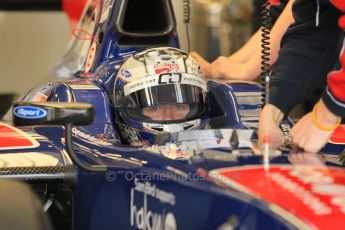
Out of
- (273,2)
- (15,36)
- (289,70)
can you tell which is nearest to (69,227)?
(289,70)

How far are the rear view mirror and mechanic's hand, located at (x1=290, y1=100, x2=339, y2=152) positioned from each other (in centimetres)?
39

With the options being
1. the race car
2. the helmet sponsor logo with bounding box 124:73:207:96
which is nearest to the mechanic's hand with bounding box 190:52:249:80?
the race car

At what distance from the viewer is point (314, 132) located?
1.46 m

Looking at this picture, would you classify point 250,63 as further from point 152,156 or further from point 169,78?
point 152,156

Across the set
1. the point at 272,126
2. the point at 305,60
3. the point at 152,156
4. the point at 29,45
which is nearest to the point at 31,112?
the point at 152,156

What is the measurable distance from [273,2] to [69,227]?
3.58 ft

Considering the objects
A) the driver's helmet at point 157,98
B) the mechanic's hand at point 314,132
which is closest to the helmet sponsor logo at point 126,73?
the driver's helmet at point 157,98

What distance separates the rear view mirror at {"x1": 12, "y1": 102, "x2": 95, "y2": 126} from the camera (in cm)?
150

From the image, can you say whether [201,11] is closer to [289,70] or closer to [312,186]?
[289,70]

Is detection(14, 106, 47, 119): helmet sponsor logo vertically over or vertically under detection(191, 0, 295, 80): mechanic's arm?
over

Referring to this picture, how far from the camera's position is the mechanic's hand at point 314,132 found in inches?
56.3

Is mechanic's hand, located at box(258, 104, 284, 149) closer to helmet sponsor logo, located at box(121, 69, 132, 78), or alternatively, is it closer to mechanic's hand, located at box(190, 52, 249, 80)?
helmet sponsor logo, located at box(121, 69, 132, 78)

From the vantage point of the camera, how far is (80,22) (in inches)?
113

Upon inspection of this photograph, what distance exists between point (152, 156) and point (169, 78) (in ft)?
1.82
